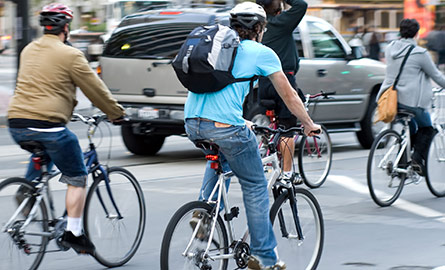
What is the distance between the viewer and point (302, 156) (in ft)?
29.3

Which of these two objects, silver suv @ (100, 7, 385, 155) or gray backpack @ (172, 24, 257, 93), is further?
silver suv @ (100, 7, 385, 155)

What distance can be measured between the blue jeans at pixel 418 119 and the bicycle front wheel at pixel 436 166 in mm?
209

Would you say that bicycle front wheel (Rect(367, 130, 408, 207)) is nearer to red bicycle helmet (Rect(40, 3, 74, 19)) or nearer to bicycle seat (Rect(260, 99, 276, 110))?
bicycle seat (Rect(260, 99, 276, 110))

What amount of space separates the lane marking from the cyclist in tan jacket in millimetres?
3631

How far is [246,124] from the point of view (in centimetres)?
490

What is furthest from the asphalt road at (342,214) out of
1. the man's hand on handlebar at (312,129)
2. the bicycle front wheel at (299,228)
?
the man's hand on handlebar at (312,129)

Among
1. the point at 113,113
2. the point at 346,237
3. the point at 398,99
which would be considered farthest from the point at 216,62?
the point at 398,99

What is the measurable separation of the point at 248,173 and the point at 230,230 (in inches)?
14.5

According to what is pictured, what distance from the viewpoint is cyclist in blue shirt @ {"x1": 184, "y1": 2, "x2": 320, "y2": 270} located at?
4656 mm

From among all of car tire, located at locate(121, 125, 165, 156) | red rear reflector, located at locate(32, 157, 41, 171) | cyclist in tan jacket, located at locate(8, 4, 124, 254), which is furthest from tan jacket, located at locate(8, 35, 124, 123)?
car tire, located at locate(121, 125, 165, 156)

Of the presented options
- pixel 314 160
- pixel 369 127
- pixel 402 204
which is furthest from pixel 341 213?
pixel 369 127

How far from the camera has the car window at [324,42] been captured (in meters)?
11.3

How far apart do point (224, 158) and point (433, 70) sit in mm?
3650

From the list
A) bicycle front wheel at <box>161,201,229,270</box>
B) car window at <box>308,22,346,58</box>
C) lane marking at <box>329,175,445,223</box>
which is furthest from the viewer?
car window at <box>308,22,346,58</box>
